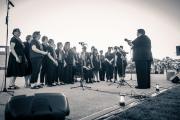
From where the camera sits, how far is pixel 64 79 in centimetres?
1167

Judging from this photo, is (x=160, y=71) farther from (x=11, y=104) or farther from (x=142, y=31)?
(x=11, y=104)

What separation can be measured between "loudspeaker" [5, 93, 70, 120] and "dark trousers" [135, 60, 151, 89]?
6.90 m

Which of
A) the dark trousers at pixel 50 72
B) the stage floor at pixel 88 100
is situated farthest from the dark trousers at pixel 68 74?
the stage floor at pixel 88 100

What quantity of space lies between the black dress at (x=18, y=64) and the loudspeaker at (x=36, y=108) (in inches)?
211

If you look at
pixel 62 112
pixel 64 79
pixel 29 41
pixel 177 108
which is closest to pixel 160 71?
pixel 64 79

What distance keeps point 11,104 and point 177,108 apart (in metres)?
3.52

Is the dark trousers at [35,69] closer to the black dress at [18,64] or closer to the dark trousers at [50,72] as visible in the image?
the dark trousers at [50,72]

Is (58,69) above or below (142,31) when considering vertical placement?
below

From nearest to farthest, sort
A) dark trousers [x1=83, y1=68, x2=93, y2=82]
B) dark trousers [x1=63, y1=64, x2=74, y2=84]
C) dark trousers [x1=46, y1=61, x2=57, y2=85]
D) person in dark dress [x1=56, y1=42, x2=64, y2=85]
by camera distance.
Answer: dark trousers [x1=46, y1=61, x2=57, y2=85] < person in dark dress [x1=56, y1=42, x2=64, y2=85] < dark trousers [x1=63, y1=64, x2=74, y2=84] < dark trousers [x1=83, y1=68, x2=93, y2=82]

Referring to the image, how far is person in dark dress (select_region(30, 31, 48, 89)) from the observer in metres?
8.82

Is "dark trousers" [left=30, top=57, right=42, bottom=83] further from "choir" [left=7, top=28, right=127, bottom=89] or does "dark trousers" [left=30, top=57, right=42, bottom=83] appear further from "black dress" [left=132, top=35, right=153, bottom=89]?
"black dress" [left=132, top=35, right=153, bottom=89]

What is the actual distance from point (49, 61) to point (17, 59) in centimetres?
275

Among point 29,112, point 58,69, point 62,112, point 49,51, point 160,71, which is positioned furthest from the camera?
point 160,71

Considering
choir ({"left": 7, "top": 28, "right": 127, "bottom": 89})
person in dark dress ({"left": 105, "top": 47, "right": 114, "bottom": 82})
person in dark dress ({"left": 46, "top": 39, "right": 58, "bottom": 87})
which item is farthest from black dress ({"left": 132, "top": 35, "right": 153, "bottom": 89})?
person in dark dress ({"left": 105, "top": 47, "right": 114, "bottom": 82})
